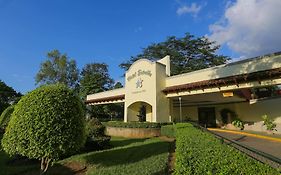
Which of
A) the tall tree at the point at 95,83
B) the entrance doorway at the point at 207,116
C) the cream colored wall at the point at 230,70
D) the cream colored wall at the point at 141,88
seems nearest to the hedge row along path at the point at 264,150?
the cream colored wall at the point at 230,70

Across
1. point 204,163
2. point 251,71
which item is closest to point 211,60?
point 251,71

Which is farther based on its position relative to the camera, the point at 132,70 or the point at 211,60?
the point at 211,60

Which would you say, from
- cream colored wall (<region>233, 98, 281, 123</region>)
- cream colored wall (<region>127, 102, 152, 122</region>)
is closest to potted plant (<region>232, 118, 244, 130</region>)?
cream colored wall (<region>233, 98, 281, 123</region>)

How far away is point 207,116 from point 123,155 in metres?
16.0

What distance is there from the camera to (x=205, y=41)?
132ft

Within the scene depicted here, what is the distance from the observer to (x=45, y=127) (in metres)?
6.95

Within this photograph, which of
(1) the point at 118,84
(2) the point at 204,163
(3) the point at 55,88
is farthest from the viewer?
(1) the point at 118,84

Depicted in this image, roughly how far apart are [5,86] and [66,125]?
162 feet

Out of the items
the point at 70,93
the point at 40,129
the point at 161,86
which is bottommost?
the point at 40,129

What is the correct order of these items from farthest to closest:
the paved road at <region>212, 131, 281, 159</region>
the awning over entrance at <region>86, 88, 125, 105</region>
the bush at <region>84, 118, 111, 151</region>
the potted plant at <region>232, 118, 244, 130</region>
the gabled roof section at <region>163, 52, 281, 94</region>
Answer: the awning over entrance at <region>86, 88, 125, 105</region>
the potted plant at <region>232, 118, 244, 130</region>
the gabled roof section at <region>163, 52, 281, 94</region>
the bush at <region>84, 118, 111, 151</region>
the paved road at <region>212, 131, 281, 159</region>

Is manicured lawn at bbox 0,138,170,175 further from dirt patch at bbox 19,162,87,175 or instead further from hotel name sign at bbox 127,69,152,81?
hotel name sign at bbox 127,69,152,81

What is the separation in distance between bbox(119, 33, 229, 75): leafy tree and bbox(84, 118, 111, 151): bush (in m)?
26.7

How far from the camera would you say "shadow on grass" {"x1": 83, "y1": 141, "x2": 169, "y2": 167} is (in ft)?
31.4

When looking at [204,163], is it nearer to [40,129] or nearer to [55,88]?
[40,129]
